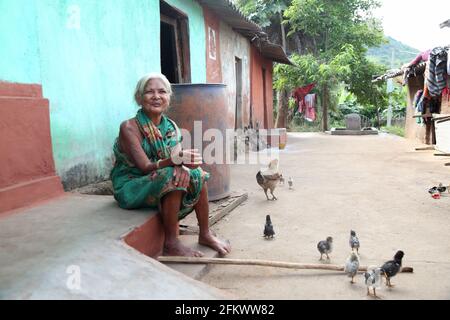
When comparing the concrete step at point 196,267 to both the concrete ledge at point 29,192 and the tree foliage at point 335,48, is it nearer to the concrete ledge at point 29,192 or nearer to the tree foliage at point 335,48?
the concrete ledge at point 29,192

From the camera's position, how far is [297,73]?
746 inches

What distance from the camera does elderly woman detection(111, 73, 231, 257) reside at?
9.27 ft

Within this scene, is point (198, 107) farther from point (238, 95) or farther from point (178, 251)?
point (238, 95)

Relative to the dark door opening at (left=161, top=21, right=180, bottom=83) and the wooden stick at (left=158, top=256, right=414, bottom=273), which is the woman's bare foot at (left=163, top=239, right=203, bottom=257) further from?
the dark door opening at (left=161, top=21, right=180, bottom=83)

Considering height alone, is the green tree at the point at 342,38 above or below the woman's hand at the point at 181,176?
above

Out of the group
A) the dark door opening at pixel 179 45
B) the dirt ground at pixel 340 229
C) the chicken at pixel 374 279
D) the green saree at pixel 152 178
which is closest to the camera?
the chicken at pixel 374 279

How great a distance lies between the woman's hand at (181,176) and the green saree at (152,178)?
2 centimetres

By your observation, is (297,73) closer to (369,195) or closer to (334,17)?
(334,17)

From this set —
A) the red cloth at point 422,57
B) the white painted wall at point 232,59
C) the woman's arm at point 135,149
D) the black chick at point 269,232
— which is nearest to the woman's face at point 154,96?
the woman's arm at point 135,149

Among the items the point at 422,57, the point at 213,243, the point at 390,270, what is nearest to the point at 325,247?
the point at 390,270

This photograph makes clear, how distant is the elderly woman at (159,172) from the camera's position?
283 cm

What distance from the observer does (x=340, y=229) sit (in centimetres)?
390

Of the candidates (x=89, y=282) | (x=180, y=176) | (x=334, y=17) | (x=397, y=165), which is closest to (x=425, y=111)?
(x=397, y=165)
